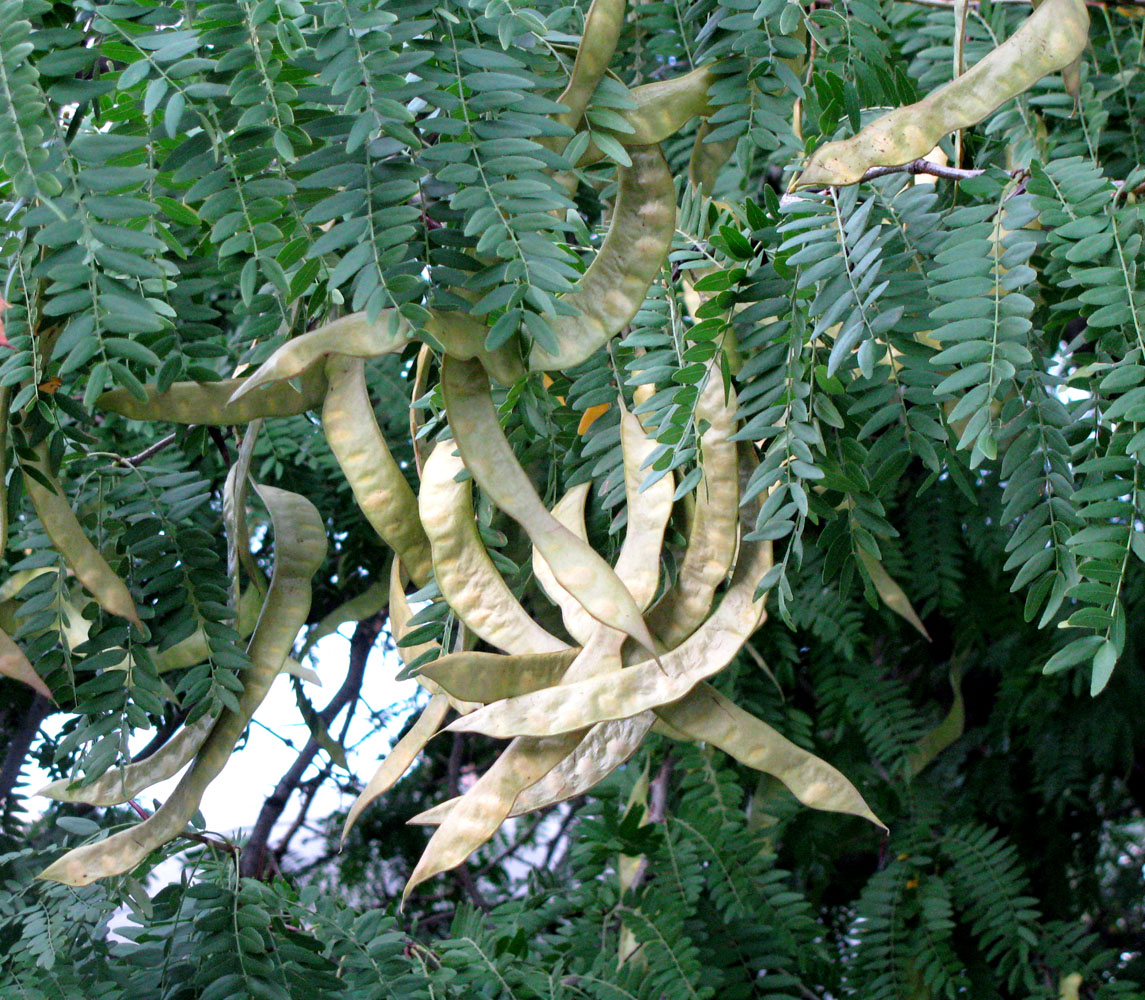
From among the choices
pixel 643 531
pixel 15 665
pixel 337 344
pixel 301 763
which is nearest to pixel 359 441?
pixel 337 344

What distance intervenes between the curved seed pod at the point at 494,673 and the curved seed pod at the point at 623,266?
18cm

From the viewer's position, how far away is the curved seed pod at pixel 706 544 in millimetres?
701

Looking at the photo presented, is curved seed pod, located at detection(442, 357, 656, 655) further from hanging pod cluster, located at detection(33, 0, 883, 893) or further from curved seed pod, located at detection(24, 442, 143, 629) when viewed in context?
curved seed pod, located at detection(24, 442, 143, 629)

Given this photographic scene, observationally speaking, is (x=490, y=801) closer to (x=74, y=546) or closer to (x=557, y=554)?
(x=557, y=554)

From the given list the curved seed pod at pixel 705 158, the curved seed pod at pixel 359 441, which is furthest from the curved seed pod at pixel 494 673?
the curved seed pod at pixel 705 158

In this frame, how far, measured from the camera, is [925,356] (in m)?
0.75

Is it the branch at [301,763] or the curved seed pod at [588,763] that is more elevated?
the curved seed pod at [588,763]

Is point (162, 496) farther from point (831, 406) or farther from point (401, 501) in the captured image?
point (831, 406)

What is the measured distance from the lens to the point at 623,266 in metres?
0.69

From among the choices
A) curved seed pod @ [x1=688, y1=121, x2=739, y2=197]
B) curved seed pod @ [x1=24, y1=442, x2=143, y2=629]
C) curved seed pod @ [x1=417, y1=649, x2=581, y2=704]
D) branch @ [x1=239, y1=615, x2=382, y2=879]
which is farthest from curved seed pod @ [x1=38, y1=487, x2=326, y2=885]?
branch @ [x1=239, y1=615, x2=382, y2=879]

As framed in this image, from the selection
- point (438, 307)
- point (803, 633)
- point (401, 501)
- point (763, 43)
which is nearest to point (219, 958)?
point (401, 501)

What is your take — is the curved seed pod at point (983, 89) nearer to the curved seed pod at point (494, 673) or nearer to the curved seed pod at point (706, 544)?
the curved seed pod at point (706, 544)

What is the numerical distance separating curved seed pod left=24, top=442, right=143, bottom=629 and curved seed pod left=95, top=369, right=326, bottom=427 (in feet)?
0.45

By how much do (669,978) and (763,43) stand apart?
1012 mm
